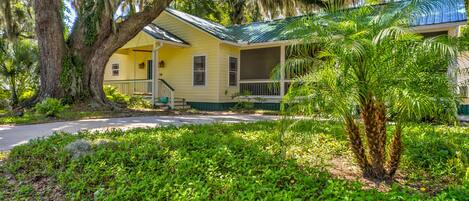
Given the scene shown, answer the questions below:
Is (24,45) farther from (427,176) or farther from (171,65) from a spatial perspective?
(427,176)

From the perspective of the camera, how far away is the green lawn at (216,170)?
10.4ft

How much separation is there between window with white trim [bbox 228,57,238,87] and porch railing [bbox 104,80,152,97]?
3.74 metres

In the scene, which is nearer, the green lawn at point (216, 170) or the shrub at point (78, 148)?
the green lawn at point (216, 170)

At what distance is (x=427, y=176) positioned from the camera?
3.91 metres

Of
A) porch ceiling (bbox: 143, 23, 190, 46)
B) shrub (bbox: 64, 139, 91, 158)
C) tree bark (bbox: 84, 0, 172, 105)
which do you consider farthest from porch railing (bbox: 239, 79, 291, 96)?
shrub (bbox: 64, 139, 91, 158)

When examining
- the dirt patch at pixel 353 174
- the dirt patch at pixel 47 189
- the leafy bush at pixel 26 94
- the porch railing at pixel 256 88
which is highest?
the porch railing at pixel 256 88

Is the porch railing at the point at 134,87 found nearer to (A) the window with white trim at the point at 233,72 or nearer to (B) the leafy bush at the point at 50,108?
(A) the window with white trim at the point at 233,72

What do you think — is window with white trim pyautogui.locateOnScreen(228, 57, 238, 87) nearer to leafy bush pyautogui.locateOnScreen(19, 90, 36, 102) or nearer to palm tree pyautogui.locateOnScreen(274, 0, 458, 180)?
leafy bush pyautogui.locateOnScreen(19, 90, 36, 102)

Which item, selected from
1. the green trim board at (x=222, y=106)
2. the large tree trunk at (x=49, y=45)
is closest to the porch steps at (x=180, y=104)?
the green trim board at (x=222, y=106)

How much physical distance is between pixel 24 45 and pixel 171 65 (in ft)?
19.0

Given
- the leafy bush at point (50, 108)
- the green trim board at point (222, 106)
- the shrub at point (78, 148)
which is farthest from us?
the green trim board at point (222, 106)

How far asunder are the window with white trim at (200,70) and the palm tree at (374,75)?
1133cm

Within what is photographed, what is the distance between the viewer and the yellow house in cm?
1439

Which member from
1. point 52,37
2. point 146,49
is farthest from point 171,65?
point 52,37
